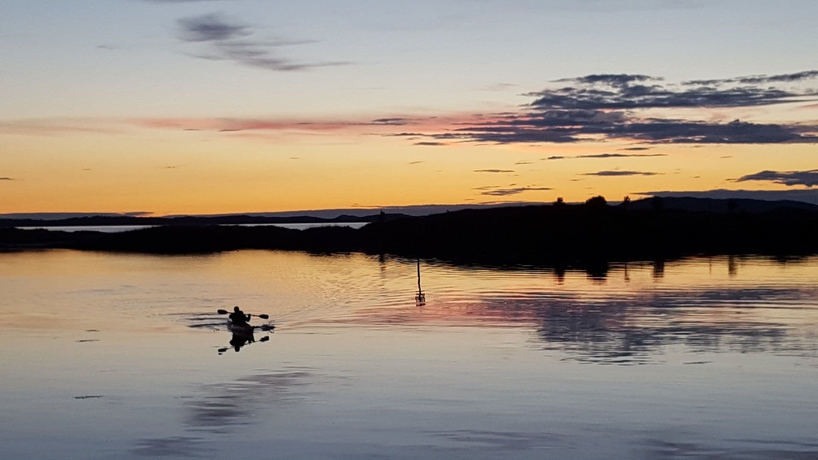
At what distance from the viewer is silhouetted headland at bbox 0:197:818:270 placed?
11781 cm

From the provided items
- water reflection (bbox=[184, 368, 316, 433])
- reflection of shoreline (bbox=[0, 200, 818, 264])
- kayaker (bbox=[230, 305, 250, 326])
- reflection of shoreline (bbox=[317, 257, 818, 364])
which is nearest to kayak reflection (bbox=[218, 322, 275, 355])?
kayaker (bbox=[230, 305, 250, 326])

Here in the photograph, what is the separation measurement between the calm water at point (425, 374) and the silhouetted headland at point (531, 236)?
48703 millimetres

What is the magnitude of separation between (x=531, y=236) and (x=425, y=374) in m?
104

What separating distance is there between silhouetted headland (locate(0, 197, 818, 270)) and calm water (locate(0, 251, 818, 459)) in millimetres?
48703

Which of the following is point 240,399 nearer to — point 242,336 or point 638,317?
point 242,336

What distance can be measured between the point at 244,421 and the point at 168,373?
29.7ft

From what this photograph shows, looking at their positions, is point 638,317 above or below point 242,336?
below

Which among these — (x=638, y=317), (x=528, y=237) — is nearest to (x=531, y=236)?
(x=528, y=237)

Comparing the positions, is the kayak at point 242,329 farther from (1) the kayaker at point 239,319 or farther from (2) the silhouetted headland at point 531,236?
(2) the silhouetted headland at point 531,236

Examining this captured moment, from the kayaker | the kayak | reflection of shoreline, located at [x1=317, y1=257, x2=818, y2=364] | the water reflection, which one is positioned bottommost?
reflection of shoreline, located at [x1=317, y1=257, x2=818, y2=364]

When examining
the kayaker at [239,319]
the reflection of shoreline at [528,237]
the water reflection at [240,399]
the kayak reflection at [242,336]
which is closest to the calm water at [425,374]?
the water reflection at [240,399]

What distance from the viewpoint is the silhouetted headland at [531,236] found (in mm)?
117812

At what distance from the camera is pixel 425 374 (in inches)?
1254

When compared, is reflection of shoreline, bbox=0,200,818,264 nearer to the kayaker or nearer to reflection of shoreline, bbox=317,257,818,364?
reflection of shoreline, bbox=317,257,818,364
